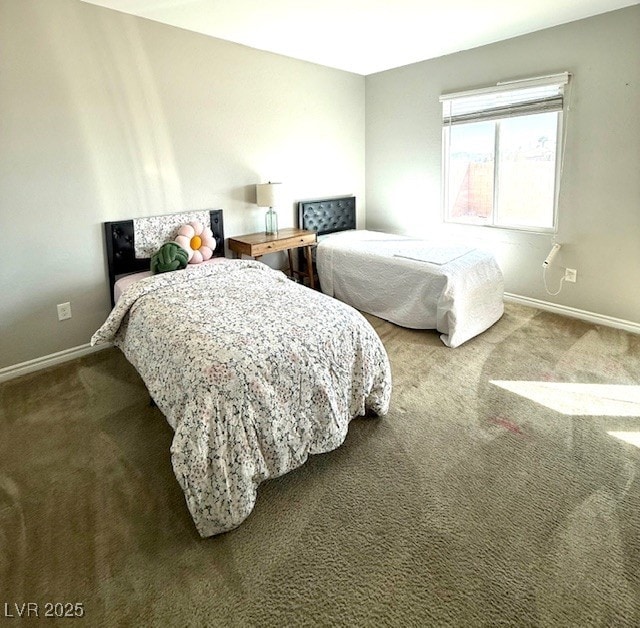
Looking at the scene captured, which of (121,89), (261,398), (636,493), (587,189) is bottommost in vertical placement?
(636,493)

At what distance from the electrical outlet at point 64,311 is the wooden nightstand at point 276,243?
143 cm

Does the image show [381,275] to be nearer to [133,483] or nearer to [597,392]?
[597,392]

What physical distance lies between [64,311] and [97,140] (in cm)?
126

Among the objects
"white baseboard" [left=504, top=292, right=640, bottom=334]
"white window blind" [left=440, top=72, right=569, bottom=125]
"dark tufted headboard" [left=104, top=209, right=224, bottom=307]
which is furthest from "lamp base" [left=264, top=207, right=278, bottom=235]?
"white baseboard" [left=504, top=292, right=640, bottom=334]

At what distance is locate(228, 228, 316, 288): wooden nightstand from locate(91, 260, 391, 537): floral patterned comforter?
1.19m

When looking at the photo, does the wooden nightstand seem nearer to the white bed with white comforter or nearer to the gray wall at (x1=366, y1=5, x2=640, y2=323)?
the white bed with white comforter

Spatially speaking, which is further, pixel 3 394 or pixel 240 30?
pixel 240 30

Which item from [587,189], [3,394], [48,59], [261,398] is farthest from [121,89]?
[587,189]

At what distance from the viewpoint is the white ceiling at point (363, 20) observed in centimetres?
303

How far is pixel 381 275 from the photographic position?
395 cm

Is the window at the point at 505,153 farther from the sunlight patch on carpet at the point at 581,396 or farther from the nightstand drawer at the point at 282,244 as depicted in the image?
the sunlight patch on carpet at the point at 581,396

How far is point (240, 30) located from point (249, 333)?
9.06ft

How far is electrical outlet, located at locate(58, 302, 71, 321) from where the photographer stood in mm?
3232

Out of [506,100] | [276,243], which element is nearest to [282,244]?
[276,243]
